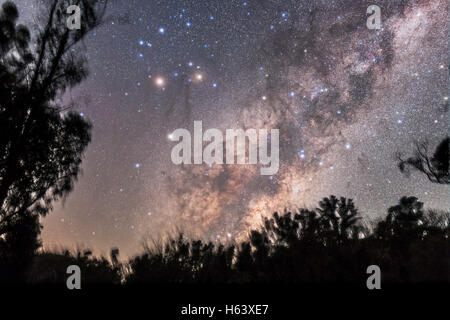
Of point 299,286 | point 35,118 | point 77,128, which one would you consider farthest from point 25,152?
point 299,286

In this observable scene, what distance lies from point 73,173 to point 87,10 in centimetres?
557

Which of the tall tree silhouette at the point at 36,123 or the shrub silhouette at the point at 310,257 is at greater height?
the tall tree silhouette at the point at 36,123

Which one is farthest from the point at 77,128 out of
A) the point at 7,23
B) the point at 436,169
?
the point at 436,169

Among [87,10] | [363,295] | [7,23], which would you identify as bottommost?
[363,295]

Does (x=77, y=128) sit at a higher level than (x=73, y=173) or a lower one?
higher

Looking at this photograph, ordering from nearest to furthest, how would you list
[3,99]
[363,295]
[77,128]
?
[363,295] → [3,99] → [77,128]

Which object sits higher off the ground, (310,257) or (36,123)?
(36,123)

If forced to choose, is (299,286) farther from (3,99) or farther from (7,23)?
(7,23)

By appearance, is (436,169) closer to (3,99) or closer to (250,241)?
(250,241)

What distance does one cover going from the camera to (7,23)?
7.58 metres

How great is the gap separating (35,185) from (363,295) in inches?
369

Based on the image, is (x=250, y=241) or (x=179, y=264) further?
(x=250, y=241)

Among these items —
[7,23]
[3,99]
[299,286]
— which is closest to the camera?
[299,286]

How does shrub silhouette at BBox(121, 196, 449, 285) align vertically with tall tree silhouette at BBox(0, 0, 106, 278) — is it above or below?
below
